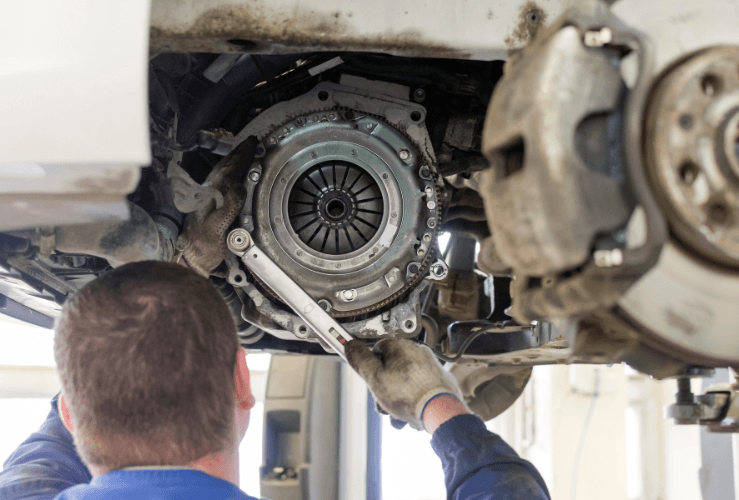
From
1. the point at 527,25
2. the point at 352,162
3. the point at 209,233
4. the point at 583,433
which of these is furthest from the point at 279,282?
the point at 583,433

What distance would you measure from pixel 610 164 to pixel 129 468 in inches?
26.4

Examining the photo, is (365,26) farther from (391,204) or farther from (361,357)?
(361,357)

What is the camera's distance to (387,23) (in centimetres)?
82

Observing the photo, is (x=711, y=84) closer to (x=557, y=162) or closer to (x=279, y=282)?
(x=557, y=162)

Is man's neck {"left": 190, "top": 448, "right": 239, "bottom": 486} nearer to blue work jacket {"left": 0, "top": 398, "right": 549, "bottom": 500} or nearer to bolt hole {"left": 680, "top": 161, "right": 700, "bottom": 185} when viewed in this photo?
blue work jacket {"left": 0, "top": 398, "right": 549, "bottom": 500}

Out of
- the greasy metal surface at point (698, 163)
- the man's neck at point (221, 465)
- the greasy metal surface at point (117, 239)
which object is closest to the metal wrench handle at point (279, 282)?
the greasy metal surface at point (117, 239)

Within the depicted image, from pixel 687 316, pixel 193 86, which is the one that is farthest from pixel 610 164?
pixel 193 86

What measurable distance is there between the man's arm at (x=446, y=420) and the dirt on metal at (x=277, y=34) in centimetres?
61

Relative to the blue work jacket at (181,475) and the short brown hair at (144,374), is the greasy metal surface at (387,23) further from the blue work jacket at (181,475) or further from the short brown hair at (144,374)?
the blue work jacket at (181,475)

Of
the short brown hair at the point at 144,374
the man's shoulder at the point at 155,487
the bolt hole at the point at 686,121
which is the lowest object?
the man's shoulder at the point at 155,487

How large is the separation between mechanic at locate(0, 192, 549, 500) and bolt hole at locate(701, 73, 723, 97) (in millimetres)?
599

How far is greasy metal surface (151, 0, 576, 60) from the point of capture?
818 mm

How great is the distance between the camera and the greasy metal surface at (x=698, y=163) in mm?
543

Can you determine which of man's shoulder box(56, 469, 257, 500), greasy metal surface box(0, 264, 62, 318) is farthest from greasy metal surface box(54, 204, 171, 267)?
man's shoulder box(56, 469, 257, 500)
